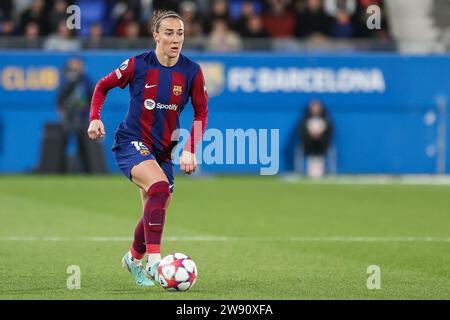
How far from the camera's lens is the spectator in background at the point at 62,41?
2411 cm

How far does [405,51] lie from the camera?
2480 cm

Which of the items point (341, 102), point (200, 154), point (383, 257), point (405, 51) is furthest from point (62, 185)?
point (383, 257)

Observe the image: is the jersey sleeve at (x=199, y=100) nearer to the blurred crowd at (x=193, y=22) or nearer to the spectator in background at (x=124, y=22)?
the blurred crowd at (x=193, y=22)

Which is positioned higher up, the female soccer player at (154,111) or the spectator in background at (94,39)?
the spectator in background at (94,39)

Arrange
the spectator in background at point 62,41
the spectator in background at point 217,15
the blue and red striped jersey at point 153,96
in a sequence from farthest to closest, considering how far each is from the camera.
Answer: the spectator in background at point 217,15 → the spectator in background at point 62,41 → the blue and red striped jersey at point 153,96

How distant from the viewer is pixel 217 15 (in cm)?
2467

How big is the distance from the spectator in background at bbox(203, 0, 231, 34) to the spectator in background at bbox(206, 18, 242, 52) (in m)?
0.13

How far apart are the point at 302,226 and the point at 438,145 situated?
10096mm

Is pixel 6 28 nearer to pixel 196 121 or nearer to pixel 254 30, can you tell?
pixel 254 30

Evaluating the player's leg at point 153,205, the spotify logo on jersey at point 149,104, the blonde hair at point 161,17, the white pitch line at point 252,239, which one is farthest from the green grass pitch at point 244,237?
the blonde hair at point 161,17

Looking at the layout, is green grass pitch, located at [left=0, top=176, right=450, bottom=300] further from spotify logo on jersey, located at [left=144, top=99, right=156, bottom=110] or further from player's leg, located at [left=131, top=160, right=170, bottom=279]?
spotify logo on jersey, located at [left=144, top=99, right=156, bottom=110]

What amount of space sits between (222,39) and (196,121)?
1487cm

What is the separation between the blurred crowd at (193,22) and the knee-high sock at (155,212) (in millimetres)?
14744

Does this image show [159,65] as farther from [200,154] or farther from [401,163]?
[401,163]
